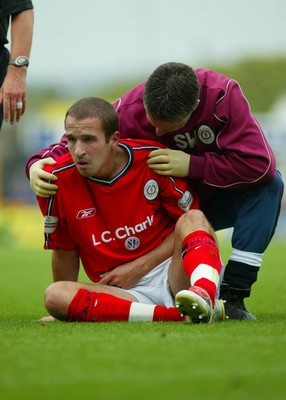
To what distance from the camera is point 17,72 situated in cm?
531

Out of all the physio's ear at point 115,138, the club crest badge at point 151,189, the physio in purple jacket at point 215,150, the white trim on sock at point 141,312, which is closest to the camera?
the white trim on sock at point 141,312

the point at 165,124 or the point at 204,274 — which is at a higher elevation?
the point at 165,124

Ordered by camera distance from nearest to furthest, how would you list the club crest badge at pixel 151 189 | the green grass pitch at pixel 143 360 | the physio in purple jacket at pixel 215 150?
1. the green grass pitch at pixel 143 360
2. the physio in purple jacket at pixel 215 150
3. the club crest badge at pixel 151 189

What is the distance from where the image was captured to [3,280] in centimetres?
938

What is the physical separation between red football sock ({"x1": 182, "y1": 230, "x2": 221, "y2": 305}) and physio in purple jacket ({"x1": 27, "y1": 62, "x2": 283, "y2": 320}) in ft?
1.30

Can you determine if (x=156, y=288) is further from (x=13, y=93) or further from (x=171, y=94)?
(x=13, y=93)

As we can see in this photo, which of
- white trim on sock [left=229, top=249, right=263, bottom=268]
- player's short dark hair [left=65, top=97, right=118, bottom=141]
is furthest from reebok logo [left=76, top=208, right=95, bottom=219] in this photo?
white trim on sock [left=229, top=249, right=263, bottom=268]

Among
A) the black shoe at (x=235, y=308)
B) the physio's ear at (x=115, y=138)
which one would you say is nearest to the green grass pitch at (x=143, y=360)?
the black shoe at (x=235, y=308)

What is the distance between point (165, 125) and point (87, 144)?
430 millimetres

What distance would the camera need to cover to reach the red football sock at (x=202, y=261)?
4672 millimetres

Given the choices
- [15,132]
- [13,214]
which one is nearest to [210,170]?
[13,214]

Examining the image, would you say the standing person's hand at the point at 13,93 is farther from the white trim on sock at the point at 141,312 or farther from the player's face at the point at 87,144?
the white trim on sock at the point at 141,312

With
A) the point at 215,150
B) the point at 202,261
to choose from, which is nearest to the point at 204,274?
the point at 202,261

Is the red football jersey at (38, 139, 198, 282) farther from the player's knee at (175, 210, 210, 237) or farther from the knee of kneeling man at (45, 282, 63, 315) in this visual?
the knee of kneeling man at (45, 282, 63, 315)
